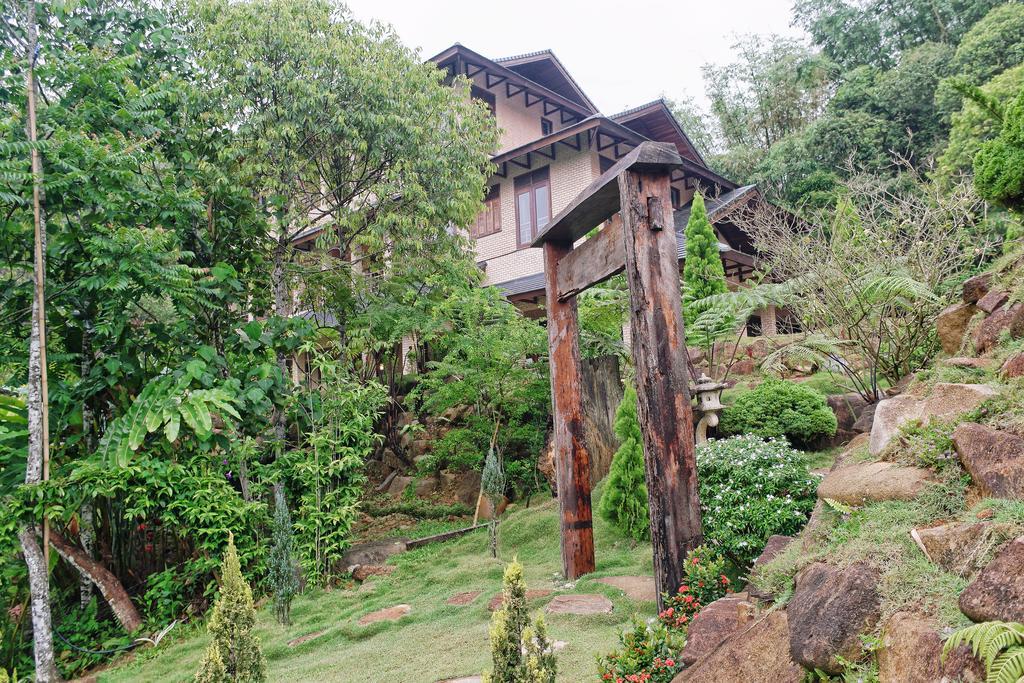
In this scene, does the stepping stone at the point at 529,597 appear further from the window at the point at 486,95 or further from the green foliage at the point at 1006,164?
the window at the point at 486,95

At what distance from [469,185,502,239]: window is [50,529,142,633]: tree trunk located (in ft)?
40.6

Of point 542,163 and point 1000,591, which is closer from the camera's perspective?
point 1000,591

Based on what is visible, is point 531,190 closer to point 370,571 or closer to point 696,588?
point 370,571

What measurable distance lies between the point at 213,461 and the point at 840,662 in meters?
6.68

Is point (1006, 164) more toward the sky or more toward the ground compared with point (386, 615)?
more toward the sky

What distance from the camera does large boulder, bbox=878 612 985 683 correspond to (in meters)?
2.33

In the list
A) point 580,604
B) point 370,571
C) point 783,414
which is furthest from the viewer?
point 370,571

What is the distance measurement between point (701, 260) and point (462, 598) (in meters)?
8.23

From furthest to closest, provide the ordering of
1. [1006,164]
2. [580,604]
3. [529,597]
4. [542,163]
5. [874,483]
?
[542,163], [529,597], [1006,164], [580,604], [874,483]

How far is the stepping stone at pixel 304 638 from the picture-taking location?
19.2ft

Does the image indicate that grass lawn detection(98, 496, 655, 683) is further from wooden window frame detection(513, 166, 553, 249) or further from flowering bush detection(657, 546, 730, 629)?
wooden window frame detection(513, 166, 553, 249)

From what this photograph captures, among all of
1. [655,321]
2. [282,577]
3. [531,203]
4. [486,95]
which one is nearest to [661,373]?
[655,321]

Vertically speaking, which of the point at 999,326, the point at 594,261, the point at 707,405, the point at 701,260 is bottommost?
the point at 707,405

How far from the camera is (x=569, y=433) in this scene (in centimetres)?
619
